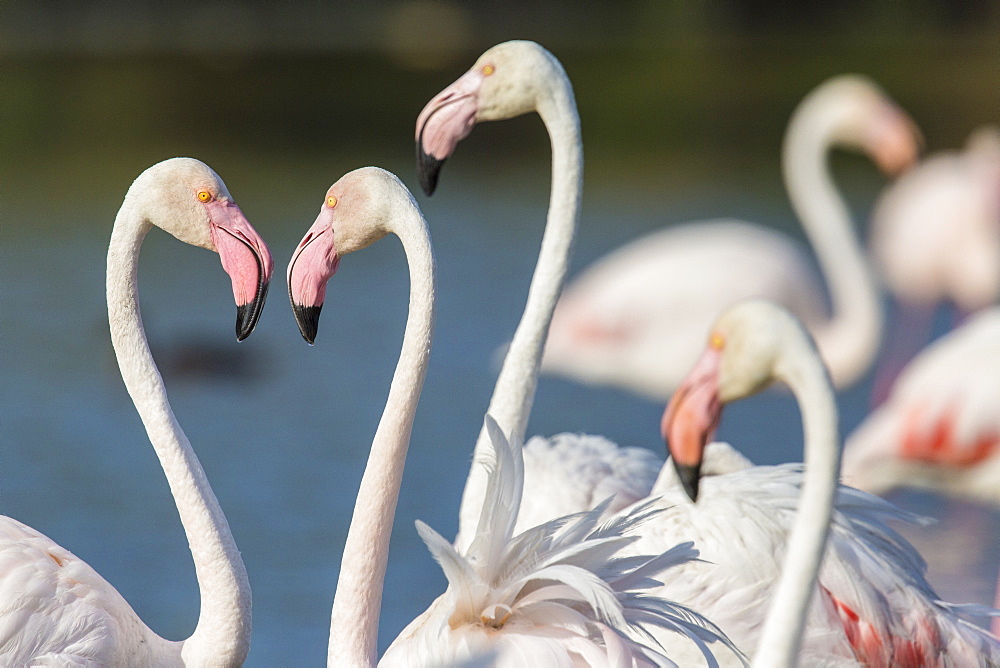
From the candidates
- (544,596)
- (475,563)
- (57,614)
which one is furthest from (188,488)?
(544,596)

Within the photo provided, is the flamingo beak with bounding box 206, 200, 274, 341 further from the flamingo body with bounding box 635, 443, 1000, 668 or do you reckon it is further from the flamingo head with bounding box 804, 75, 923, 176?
the flamingo head with bounding box 804, 75, 923, 176

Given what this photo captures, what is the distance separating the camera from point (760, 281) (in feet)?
24.4

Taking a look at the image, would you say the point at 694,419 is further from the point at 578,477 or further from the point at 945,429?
the point at 945,429

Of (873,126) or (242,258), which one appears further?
(873,126)

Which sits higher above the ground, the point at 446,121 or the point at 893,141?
the point at 893,141

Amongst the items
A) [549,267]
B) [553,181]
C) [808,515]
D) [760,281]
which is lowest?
[808,515]

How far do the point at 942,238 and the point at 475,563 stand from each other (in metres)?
6.77

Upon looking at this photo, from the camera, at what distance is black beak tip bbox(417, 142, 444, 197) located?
384 centimetres

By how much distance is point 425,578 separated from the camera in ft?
18.5

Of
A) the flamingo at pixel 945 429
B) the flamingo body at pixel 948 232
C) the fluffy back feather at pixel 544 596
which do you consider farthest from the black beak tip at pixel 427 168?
the flamingo body at pixel 948 232

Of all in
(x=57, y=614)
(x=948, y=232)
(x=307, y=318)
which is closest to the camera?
(x=57, y=614)

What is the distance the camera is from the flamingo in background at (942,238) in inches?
343

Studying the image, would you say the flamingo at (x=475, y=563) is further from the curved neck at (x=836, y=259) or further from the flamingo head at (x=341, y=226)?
the curved neck at (x=836, y=259)

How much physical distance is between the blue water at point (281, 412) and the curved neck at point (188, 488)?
1.38 m
